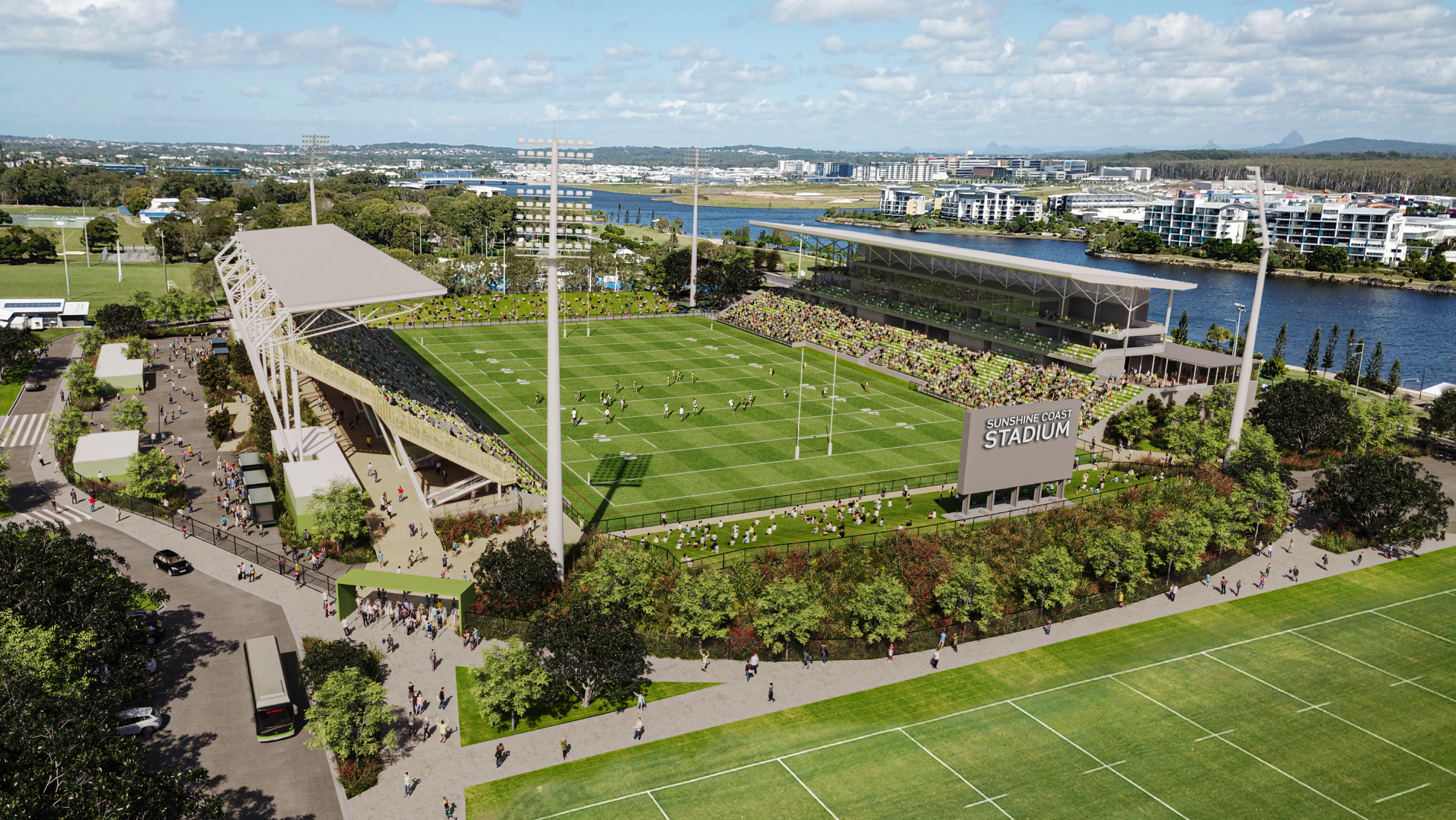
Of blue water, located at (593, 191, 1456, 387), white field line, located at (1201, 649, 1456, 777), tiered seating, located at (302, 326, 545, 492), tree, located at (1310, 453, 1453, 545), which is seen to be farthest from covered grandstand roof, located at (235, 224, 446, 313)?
blue water, located at (593, 191, 1456, 387)

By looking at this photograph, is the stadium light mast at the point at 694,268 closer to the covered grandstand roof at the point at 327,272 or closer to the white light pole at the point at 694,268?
the white light pole at the point at 694,268

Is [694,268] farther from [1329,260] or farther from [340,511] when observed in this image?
[1329,260]

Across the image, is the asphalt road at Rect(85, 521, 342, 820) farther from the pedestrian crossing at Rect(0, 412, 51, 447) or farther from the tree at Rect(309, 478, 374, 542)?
the pedestrian crossing at Rect(0, 412, 51, 447)

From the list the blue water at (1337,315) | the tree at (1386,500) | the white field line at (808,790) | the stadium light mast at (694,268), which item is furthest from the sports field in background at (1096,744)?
the stadium light mast at (694,268)

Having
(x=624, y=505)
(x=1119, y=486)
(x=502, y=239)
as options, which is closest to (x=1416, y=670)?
(x=1119, y=486)

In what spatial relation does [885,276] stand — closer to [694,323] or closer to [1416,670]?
[694,323]
